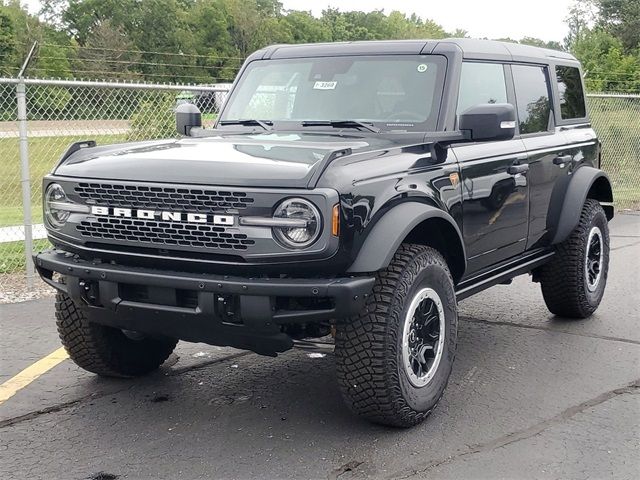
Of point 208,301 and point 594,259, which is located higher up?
point 208,301

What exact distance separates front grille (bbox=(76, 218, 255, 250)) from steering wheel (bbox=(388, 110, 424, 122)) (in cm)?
157

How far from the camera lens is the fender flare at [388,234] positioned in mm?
3709

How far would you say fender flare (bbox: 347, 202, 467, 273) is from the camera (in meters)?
3.71

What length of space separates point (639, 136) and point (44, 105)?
10.7 m

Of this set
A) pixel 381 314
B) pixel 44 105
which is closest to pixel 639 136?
pixel 44 105

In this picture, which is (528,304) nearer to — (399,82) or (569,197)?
(569,197)

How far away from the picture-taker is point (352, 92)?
5.05 metres

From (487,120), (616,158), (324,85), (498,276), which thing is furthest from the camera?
(616,158)

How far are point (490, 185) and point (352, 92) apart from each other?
100 centimetres

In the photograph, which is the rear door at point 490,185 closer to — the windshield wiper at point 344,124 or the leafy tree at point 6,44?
the windshield wiper at point 344,124

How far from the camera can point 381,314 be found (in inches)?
151

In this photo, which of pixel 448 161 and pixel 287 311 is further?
pixel 448 161

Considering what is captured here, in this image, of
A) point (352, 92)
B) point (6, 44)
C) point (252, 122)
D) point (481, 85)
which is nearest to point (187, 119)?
point (252, 122)

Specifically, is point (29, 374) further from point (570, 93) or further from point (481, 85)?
point (570, 93)
